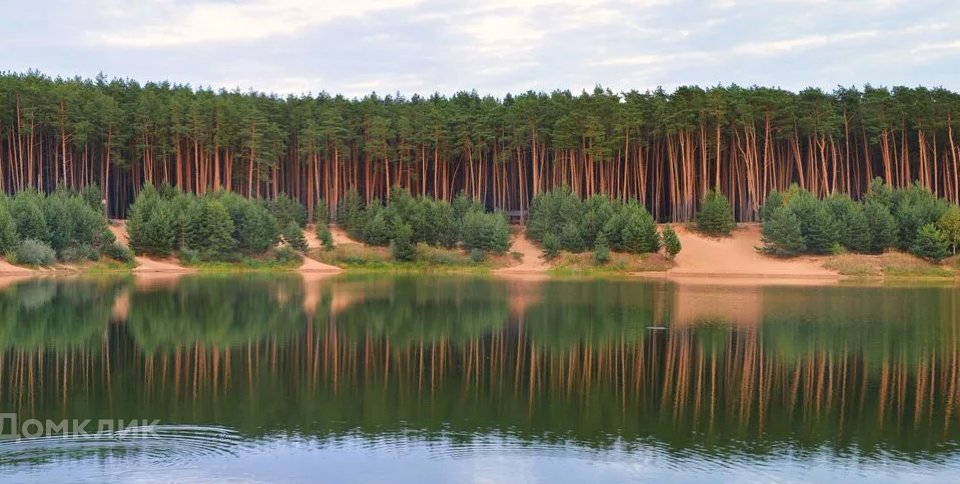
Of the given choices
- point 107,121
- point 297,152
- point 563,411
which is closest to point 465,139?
point 297,152

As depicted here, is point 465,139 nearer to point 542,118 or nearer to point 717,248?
point 542,118

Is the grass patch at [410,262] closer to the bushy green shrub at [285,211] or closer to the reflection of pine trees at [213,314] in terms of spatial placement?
the bushy green shrub at [285,211]

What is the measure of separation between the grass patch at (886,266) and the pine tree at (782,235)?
291 centimetres

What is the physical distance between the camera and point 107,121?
85.9 meters

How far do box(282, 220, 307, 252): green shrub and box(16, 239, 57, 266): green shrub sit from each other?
1881 cm

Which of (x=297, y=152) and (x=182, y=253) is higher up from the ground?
(x=297, y=152)

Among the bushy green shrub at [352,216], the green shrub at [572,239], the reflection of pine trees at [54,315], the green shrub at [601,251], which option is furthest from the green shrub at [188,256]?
the green shrub at [601,251]

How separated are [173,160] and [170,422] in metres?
82.5

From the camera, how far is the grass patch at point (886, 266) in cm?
7062

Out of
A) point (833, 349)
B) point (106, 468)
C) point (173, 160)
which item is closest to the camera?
point (106, 468)

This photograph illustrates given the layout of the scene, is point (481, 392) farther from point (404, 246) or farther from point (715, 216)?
point (715, 216)

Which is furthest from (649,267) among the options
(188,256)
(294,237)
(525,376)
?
(525,376)

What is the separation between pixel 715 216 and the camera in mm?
79188

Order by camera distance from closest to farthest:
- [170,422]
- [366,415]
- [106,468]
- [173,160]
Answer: [106,468] → [170,422] → [366,415] → [173,160]
